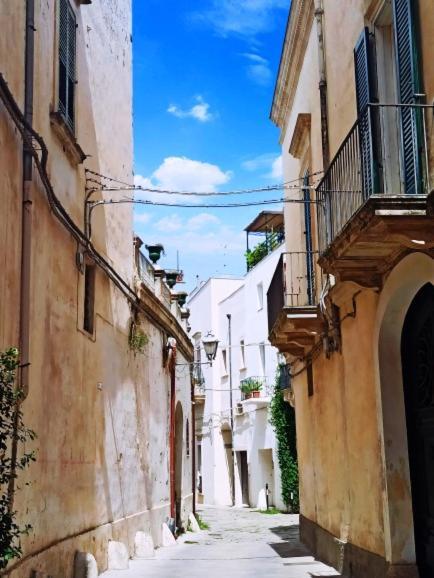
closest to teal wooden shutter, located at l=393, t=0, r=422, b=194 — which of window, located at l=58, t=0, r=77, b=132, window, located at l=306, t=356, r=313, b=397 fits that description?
window, located at l=58, t=0, r=77, b=132

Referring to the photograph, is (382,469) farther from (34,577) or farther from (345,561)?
(34,577)

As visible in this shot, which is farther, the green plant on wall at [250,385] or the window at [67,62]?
the green plant on wall at [250,385]

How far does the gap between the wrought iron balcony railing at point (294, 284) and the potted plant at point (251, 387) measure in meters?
17.1

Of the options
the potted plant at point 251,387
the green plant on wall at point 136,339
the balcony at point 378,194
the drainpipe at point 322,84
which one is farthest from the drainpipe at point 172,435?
the potted plant at point 251,387

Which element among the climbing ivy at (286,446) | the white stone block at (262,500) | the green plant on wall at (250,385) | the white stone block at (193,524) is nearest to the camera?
the white stone block at (193,524)

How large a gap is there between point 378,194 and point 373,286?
2183mm

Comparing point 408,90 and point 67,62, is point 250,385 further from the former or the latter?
point 408,90

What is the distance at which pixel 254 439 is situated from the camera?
33406mm

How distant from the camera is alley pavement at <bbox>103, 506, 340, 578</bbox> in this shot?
1163cm

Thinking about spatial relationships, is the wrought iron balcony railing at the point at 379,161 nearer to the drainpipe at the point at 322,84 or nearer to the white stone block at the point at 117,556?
the drainpipe at the point at 322,84

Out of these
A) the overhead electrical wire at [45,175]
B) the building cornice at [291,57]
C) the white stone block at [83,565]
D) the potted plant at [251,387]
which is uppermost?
the building cornice at [291,57]

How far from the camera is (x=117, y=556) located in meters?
12.1

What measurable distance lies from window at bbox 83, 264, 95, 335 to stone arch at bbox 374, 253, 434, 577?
4429 mm

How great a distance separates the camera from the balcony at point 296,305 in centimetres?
1274
